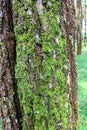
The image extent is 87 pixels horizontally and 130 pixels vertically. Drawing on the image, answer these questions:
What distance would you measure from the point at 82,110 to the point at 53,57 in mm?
6013

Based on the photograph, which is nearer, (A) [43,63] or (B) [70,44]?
(A) [43,63]

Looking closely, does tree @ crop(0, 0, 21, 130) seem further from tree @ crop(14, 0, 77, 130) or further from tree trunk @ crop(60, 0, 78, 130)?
tree trunk @ crop(60, 0, 78, 130)

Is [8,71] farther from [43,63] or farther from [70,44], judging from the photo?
[70,44]

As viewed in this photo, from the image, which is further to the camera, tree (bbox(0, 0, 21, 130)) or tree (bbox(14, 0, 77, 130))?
tree (bbox(0, 0, 21, 130))

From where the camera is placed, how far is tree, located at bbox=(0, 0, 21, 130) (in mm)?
2168

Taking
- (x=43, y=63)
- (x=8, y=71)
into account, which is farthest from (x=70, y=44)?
(x=8, y=71)

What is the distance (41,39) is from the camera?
2.05m

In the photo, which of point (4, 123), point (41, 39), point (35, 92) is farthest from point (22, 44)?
point (4, 123)

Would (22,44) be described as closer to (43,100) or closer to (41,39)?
(41,39)

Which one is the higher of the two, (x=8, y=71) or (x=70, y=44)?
(x=70, y=44)

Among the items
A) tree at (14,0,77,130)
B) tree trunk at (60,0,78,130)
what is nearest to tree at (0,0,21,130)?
tree at (14,0,77,130)

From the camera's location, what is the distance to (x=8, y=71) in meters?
2.21

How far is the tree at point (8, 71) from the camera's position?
217 cm

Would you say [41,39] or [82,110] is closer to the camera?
[41,39]
